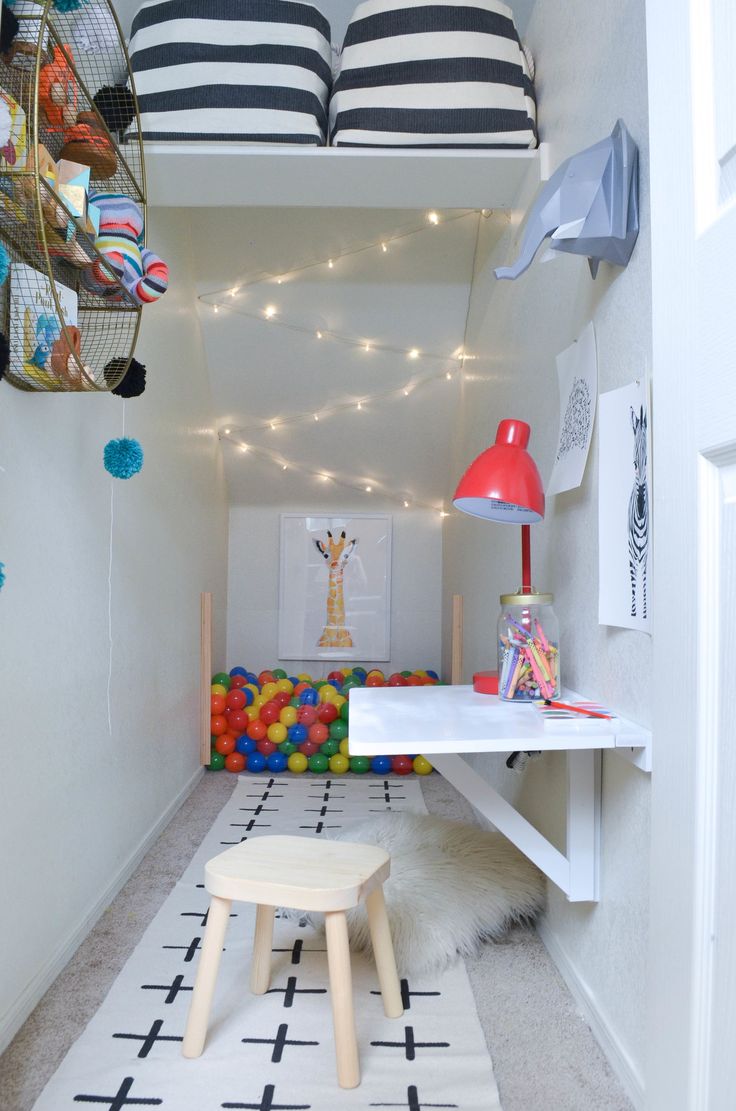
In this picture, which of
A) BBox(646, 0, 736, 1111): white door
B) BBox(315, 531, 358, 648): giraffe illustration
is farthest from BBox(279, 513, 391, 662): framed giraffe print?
BBox(646, 0, 736, 1111): white door

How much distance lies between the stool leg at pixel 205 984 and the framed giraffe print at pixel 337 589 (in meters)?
2.85

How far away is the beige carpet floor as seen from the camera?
1416 mm

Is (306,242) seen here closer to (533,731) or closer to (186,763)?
(186,763)

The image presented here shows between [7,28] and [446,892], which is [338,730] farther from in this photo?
[7,28]

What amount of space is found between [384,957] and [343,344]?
2.63 m

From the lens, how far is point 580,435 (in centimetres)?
181

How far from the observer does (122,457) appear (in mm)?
1918

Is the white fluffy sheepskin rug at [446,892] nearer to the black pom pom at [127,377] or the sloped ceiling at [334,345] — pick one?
the black pom pom at [127,377]

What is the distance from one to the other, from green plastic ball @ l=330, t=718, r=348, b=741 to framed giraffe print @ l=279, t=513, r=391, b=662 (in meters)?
0.69

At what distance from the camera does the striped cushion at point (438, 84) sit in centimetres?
216

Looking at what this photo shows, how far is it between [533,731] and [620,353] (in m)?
0.72

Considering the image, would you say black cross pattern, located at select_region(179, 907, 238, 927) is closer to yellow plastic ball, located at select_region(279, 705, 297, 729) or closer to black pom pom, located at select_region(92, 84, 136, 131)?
yellow plastic ball, located at select_region(279, 705, 297, 729)

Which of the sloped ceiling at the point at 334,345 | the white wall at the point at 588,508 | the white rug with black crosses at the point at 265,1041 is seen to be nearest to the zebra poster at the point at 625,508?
the white wall at the point at 588,508

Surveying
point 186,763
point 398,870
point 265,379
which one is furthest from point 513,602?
point 265,379
